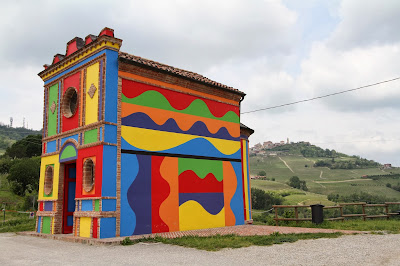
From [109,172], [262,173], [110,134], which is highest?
Answer: [262,173]

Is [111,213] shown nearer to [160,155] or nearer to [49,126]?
[160,155]

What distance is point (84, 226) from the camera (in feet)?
37.5

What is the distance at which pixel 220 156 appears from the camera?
50.8 feet

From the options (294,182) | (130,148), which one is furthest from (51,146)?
(294,182)

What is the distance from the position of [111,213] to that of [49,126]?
5917 millimetres

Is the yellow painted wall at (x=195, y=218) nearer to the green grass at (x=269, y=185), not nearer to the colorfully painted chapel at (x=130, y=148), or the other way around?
the colorfully painted chapel at (x=130, y=148)

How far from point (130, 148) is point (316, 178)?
7702cm

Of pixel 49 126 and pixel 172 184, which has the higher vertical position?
pixel 49 126

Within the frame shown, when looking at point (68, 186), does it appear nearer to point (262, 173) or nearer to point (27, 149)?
point (27, 149)

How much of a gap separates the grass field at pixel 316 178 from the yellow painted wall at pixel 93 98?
49.0 meters

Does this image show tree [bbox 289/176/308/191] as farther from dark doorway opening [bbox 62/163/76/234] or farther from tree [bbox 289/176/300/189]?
dark doorway opening [bbox 62/163/76/234]

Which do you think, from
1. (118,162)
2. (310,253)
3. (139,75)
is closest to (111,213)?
(118,162)

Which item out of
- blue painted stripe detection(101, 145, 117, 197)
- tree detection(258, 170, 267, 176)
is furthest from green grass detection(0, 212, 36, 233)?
tree detection(258, 170, 267, 176)

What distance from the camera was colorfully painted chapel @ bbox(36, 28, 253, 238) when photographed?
11586 mm
